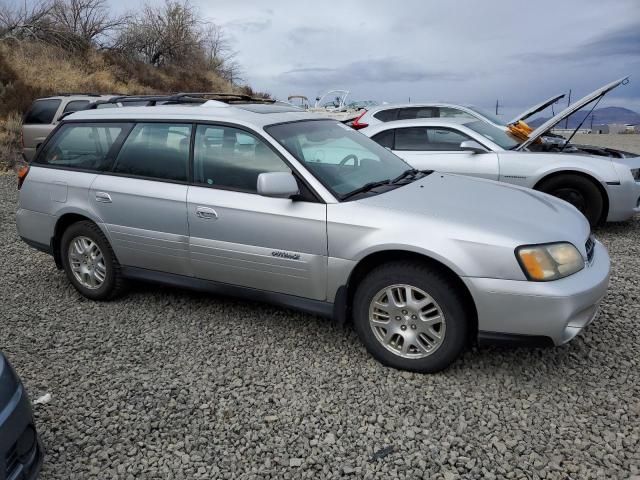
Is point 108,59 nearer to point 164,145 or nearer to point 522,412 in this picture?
point 164,145

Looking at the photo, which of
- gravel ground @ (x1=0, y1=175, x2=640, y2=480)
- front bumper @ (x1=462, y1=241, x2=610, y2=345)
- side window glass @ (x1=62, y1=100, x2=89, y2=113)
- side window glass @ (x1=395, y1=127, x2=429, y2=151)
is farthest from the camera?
side window glass @ (x1=62, y1=100, x2=89, y2=113)

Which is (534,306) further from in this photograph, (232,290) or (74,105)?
(74,105)

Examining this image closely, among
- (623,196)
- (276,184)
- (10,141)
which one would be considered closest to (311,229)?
(276,184)

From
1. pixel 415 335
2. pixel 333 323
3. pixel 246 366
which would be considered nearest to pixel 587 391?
pixel 415 335

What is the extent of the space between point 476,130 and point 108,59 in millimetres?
23955

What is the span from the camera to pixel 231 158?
3.81 m

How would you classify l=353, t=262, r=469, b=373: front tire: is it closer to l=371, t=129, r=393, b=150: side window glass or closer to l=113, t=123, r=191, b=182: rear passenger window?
l=113, t=123, r=191, b=182: rear passenger window

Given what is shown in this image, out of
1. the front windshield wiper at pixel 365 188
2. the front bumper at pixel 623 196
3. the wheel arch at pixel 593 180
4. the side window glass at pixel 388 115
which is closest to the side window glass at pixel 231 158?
the front windshield wiper at pixel 365 188

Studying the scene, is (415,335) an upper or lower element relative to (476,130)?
lower

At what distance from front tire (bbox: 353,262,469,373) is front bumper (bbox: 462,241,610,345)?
150mm

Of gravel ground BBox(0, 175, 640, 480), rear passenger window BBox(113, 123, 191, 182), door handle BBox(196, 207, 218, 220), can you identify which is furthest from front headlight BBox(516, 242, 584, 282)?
rear passenger window BBox(113, 123, 191, 182)

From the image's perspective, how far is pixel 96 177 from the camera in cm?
432

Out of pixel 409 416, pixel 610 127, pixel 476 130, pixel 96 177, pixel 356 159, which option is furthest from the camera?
pixel 610 127

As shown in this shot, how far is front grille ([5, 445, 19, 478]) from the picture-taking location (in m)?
2.01
